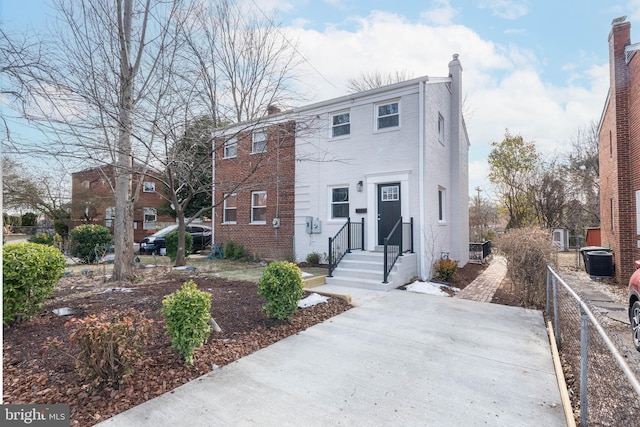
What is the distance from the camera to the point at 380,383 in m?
3.16

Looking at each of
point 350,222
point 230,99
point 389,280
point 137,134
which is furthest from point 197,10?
Answer: point 389,280

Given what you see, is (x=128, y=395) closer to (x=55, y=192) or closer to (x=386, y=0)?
(x=386, y=0)

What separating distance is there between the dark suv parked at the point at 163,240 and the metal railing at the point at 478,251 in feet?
42.8

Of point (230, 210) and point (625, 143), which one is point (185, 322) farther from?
point (625, 143)

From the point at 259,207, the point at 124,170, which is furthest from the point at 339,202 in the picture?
the point at 124,170

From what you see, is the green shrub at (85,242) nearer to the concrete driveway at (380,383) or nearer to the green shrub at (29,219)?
the green shrub at (29,219)

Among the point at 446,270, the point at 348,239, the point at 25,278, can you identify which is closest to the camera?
the point at 25,278

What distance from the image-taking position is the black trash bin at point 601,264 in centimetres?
1009

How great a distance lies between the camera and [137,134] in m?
6.95

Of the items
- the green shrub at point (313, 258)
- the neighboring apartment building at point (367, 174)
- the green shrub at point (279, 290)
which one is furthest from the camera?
the green shrub at point (313, 258)

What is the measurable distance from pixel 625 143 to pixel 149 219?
2646 cm

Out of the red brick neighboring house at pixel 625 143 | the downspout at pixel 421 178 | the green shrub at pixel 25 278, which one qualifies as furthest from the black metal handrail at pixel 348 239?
the red brick neighboring house at pixel 625 143

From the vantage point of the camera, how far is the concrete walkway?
2594mm

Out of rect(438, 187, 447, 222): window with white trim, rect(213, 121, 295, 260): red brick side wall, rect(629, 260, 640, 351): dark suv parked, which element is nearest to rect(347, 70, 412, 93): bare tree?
rect(213, 121, 295, 260): red brick side wall
